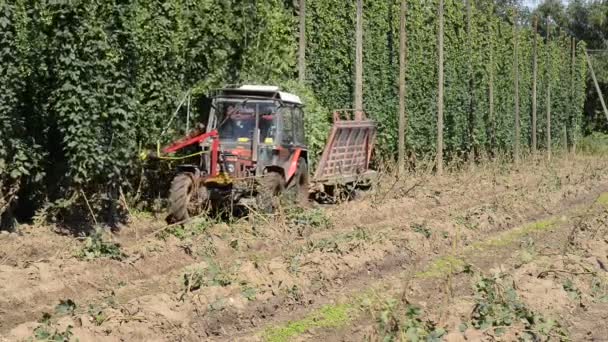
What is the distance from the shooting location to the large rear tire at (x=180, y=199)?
15.3 meters

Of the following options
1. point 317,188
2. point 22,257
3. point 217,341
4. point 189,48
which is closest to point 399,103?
point 317,188

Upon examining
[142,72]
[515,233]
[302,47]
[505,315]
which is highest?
[302,47]

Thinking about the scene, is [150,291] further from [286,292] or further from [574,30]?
[574,30]

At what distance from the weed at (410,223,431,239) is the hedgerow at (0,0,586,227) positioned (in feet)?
16.7

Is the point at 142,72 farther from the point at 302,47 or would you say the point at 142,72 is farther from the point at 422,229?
the point at 302,47

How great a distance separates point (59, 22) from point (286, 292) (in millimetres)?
6106

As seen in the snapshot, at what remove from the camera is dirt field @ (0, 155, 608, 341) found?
340 inches

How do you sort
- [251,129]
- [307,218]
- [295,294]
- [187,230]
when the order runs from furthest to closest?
[251,129] < [307,218] < [187,230] < [295,294]

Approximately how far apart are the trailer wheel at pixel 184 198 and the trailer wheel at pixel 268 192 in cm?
98

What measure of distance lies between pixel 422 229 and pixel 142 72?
5.81 meters

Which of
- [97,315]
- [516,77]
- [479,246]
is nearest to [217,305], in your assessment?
[97,315]

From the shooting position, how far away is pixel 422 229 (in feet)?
50.2

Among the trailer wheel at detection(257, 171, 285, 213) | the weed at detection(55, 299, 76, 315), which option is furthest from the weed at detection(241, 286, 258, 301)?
the trailer wheel at detection(257, 171, 285, 213)

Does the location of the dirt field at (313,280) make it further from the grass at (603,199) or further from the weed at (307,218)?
the grass at (603,199)
